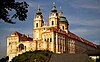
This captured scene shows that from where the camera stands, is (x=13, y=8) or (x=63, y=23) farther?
(x=63, y=23)

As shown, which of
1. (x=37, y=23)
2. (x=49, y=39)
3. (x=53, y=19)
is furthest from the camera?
(x=37, y=23)

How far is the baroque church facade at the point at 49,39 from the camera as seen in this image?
76312 millimetres

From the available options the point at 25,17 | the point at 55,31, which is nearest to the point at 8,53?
the point at 55,31

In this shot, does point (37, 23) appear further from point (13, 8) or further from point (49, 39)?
point (13, 8)

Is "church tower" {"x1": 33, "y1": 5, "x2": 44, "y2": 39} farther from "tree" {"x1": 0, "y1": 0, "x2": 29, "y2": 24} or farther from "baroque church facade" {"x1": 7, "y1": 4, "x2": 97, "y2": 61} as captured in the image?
"tree" {"x1": 0, "y1": 0, "x2": 29, "y2": 24}

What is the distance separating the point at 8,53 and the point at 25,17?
6481 cm

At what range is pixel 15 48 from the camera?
79.2 meters

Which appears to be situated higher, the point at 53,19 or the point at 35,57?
the point at 53,19

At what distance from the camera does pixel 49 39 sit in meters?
76.6

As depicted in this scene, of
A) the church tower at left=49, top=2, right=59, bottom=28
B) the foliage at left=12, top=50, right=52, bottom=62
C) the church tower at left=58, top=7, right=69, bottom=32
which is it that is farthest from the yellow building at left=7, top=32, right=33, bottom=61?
the foliage at left=12, top=50, right=52, bottom=62

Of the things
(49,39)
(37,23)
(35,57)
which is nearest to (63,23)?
(37,23)

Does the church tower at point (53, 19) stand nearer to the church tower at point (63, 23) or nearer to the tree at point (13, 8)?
the church tower at point (63, 23)

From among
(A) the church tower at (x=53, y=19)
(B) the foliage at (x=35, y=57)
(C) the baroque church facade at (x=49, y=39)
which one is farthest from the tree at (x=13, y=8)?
(A) the church tower at (x=53, y=19)

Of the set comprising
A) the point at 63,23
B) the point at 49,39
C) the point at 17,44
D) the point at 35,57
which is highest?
the point at 63,23
